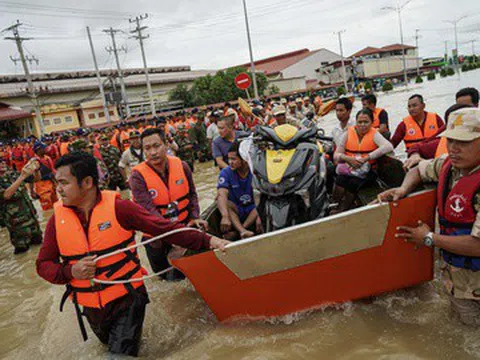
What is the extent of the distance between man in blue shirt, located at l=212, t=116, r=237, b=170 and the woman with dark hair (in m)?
1.78

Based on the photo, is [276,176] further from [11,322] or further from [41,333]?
[11,322]

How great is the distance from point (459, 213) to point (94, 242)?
7.31ft

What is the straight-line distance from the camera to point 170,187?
349 centimetres

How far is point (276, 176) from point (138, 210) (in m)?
1.04

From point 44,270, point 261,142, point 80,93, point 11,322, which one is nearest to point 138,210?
point 44,270

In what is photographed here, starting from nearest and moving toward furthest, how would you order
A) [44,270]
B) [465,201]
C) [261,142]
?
[465,201] < [44,270] < [261,142]

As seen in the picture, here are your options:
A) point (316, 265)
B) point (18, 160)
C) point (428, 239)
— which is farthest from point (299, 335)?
point (18, 160)

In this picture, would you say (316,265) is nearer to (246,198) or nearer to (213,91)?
(246,198)

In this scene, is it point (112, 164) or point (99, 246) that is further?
point (112, 164)

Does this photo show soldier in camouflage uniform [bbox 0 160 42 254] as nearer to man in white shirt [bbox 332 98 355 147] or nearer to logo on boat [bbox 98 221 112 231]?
logo on boat [bbox 98 221 112 231]

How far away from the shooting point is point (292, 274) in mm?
2520

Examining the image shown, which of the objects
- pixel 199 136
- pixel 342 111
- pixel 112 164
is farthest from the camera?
pixel 199 136

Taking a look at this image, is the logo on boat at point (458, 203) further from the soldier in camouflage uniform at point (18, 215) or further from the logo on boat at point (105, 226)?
the soldier in camouflage uniform at point (18, 215)

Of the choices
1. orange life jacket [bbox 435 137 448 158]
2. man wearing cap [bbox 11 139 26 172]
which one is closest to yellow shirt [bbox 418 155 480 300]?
orange life jacket [bbox 435 137 448 158]
